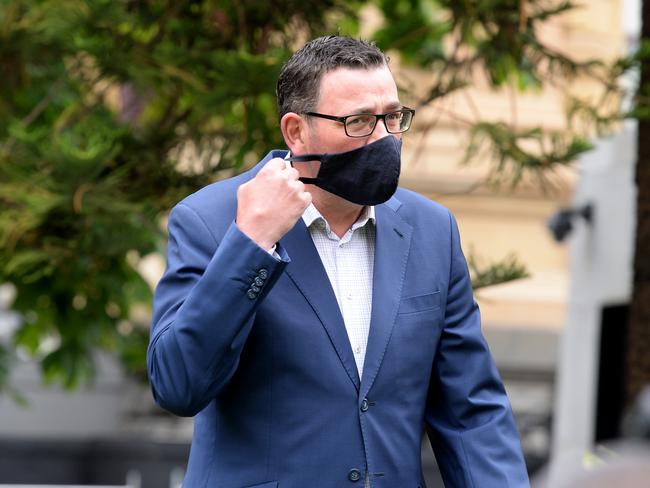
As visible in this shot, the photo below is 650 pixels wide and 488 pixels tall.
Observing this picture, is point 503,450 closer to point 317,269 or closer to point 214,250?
point 317,269

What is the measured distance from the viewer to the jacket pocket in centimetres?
299

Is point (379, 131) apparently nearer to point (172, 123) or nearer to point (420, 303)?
point (420, 303)

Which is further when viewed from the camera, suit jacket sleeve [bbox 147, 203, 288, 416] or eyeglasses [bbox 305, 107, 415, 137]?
eyeglasses [bbox 305, 107, 415, 137]

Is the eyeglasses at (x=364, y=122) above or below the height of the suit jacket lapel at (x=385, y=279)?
above

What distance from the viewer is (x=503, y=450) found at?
3.03m

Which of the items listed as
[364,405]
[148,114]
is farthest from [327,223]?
[148,114]

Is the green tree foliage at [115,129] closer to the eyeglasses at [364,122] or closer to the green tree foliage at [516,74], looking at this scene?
the green tree foliage at [516,74]

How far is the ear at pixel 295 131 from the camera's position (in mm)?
3004

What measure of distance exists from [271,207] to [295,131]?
31cm

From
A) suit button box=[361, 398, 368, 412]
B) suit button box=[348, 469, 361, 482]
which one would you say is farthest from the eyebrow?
suit button box=[348, 469, 361, 482]

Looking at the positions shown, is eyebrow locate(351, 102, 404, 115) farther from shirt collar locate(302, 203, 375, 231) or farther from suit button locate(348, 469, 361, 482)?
suit button locate(348, 469, 361, 482)

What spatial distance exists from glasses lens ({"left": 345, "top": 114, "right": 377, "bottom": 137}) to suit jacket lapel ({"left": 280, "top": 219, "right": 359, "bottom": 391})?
26 cm

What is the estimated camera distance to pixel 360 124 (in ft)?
9.62

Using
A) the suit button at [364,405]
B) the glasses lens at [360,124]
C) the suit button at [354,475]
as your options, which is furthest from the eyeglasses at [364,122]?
the suit button at [354,475]
